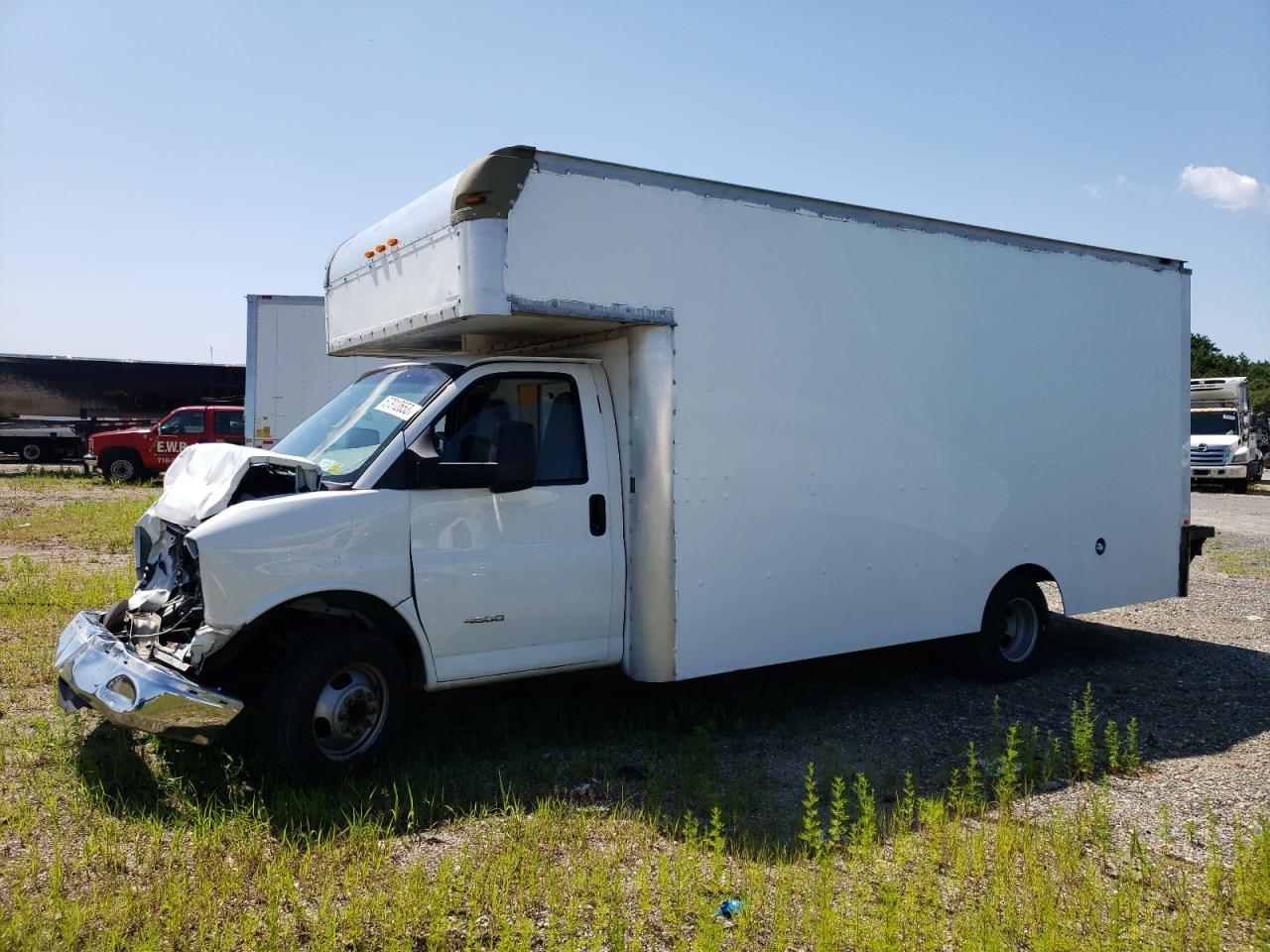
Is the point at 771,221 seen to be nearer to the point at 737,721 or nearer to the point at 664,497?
the point at 664,497

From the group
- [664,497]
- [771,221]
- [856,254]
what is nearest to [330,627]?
[664,497]

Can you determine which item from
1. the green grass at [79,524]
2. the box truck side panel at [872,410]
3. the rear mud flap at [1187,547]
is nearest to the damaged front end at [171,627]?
the box truck side panel at [872,410]

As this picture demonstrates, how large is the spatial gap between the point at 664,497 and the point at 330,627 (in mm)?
1883

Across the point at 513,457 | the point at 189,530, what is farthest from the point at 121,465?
the point at 513,457

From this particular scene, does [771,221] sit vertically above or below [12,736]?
above

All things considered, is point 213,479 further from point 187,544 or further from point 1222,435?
point 1222,435

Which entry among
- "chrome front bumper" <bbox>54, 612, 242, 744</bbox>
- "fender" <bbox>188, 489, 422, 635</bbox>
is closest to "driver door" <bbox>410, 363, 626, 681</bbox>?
"fender" <bbox>188, 489, 422, 635</bbox>

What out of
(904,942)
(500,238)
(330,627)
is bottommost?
(904,942)

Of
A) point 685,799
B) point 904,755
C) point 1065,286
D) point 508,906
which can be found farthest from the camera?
point 1065,286

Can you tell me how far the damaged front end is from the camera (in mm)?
4559

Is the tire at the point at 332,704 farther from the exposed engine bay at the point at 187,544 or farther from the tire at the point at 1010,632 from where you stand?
A: the tire at the point at 1010,632

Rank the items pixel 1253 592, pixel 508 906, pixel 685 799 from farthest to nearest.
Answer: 1. pixel 1253 592
2. pixel 685 799
3. pixel 508 906

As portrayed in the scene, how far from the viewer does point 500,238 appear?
16.9 feet

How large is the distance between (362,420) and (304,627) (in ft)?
3.91
